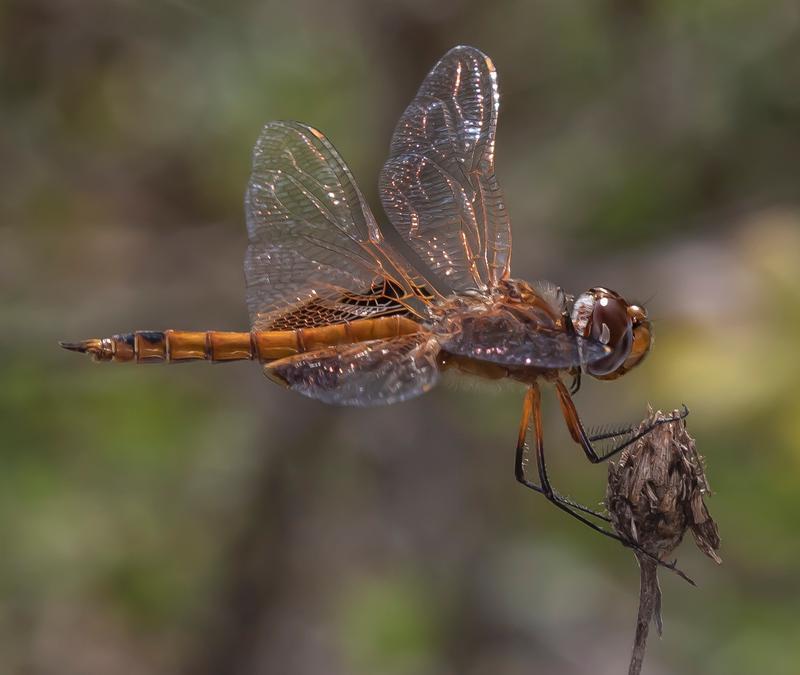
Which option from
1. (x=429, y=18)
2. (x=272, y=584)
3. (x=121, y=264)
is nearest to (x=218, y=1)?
(x=429, y=18)

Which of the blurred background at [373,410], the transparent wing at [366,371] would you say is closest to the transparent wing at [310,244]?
the transparent wing at [366,371]

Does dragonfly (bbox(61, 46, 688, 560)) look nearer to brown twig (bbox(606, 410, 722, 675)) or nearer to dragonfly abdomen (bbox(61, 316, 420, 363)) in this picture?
dragonfly abdomen (bbox(61, 316, 420, 363))

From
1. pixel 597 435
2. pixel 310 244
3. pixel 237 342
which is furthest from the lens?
pixel 310 244

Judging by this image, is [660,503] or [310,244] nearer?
[660,503]

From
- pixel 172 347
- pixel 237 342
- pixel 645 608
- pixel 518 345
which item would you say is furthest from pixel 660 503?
pixel 172 347

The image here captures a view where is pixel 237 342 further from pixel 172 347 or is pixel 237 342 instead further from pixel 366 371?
pixel 366 371

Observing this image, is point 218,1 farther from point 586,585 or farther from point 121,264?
point 586,585
